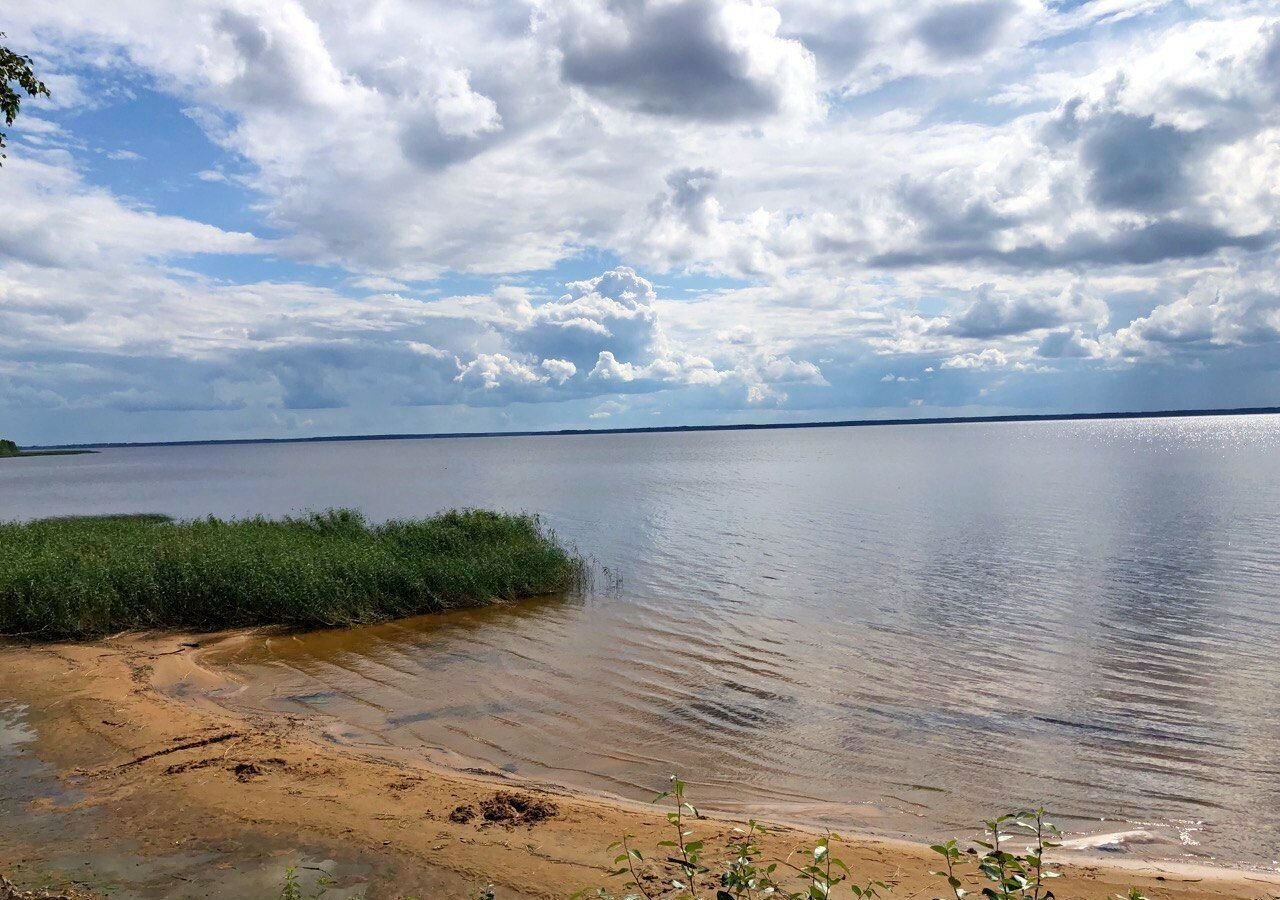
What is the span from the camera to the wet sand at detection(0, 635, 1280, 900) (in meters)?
7.68

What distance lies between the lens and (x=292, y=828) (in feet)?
28.6

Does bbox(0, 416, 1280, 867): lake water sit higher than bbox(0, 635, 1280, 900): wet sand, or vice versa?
bbox(0, 635, 1280, 900): wet sand

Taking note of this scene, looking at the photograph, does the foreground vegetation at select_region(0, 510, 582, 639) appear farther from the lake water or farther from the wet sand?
the wet sand

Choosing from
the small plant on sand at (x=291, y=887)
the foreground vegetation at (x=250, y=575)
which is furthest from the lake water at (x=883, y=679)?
the small plant on sand at (x=291, y=887)

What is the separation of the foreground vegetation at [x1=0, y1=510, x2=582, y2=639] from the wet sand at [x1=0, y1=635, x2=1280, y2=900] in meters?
7.13

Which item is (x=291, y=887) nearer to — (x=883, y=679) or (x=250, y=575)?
(x=883, y=679)

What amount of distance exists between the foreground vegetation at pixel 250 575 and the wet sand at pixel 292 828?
7133 millimetres

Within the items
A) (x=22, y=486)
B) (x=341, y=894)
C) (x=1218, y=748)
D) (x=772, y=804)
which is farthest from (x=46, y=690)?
(x=22, y=486)

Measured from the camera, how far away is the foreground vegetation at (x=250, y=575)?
19.1 meters

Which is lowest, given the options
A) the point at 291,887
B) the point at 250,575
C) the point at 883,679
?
the point at 883,679

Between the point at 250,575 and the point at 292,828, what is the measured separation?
14.0 meters

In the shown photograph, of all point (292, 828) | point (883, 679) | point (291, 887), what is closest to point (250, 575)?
point (292, 828)

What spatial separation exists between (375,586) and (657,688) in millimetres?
9591

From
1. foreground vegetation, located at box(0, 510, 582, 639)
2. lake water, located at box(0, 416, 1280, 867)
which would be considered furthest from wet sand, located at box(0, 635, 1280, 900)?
foreground vegetation, located at box(0, 510, 582, 639)
